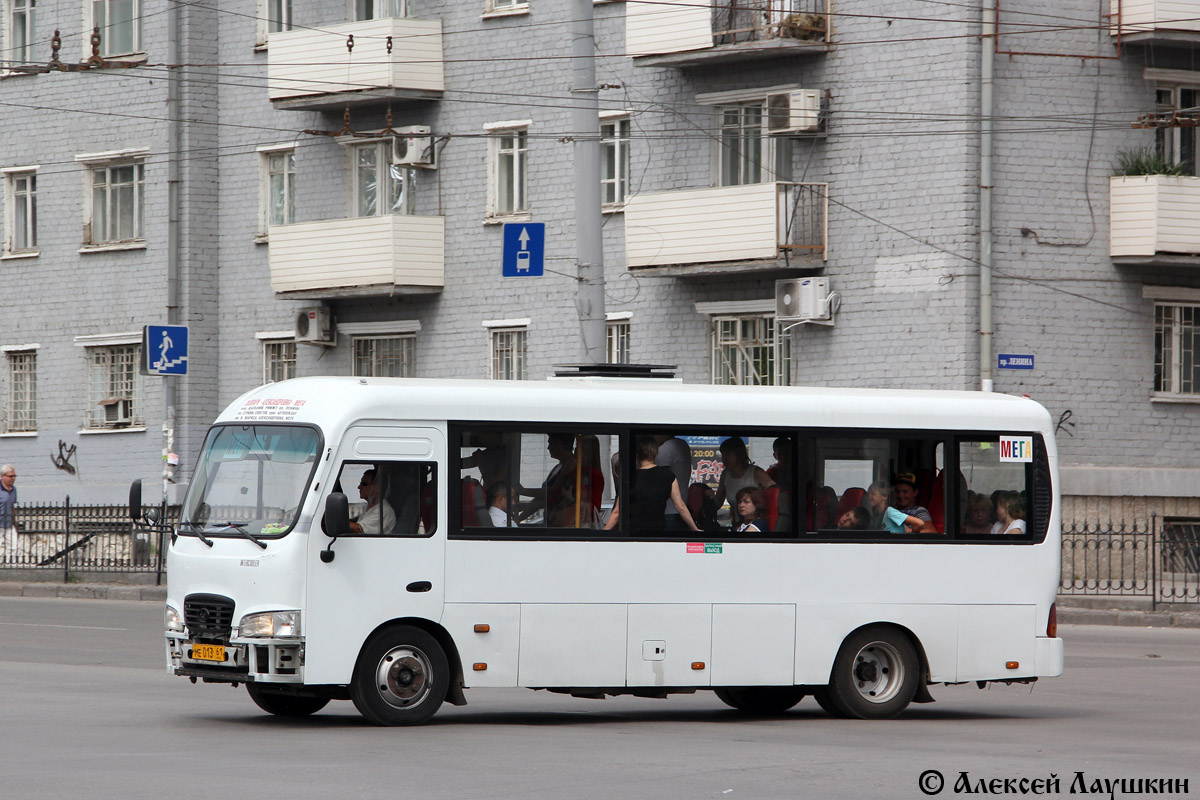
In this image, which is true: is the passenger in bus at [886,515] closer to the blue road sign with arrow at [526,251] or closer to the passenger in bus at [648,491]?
the passenger in bus at [648,491]

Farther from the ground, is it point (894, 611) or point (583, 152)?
point (583, 152)

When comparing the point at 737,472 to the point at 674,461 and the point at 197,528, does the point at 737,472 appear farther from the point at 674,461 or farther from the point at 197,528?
the point at 197,528

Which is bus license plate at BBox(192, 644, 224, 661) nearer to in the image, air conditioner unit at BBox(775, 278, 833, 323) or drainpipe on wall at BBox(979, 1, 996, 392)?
drainpipe on wall at BBox(979, 1, 996, 392)

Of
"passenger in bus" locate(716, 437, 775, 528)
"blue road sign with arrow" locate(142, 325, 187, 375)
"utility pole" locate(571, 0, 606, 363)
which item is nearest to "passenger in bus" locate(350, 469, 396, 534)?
"passenger in bus" locate(716, 437, 775, 528)

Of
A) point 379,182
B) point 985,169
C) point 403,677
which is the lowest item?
point 403,677

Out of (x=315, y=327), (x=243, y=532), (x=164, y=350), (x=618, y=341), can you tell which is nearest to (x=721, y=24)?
(x=618, y=341)

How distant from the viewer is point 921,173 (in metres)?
27.7

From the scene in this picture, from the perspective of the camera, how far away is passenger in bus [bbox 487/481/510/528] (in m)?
13.0

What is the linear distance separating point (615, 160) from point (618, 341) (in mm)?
2890

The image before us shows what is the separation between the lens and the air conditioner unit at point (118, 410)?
120 ft

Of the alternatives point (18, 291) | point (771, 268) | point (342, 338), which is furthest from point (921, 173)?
point (18, 291)

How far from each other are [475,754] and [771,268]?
18018 millimetres

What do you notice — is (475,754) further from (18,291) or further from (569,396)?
(18,291)
